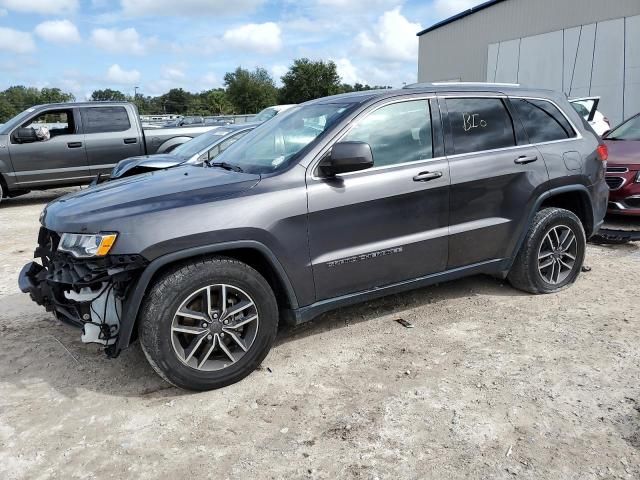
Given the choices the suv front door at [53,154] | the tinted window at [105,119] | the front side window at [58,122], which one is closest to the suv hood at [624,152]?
the tinted window at [105,119]

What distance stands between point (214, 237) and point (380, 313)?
70.3 inches

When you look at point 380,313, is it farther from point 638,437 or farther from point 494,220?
point 638,437

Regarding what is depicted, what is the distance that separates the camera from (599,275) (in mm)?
5090

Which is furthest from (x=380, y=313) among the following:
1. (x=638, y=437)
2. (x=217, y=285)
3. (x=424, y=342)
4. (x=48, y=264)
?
(x=48, y=264)

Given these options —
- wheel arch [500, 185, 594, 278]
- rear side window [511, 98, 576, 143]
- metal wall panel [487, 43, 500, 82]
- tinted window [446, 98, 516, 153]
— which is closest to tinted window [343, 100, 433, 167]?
tinted window [446, 98, 516, 153]

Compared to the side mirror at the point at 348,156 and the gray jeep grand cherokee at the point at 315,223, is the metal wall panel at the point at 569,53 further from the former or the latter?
the side mirror at the point at 348,156

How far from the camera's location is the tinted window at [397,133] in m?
3.68

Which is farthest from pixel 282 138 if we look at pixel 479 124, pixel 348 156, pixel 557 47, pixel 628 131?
pixel 557 47

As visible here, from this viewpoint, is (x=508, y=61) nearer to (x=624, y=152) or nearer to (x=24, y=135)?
(x=624, y=152)

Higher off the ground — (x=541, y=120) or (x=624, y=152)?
(x=541, y=120)

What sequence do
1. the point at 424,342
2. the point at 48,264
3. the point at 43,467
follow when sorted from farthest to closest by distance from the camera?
the point at 424,342 < the point at 48,264 < the point at 43,467

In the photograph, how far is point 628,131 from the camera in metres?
7.95

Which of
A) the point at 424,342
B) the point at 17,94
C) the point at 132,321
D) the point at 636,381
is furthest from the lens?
the point at 17,94

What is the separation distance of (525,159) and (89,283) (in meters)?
3.33
